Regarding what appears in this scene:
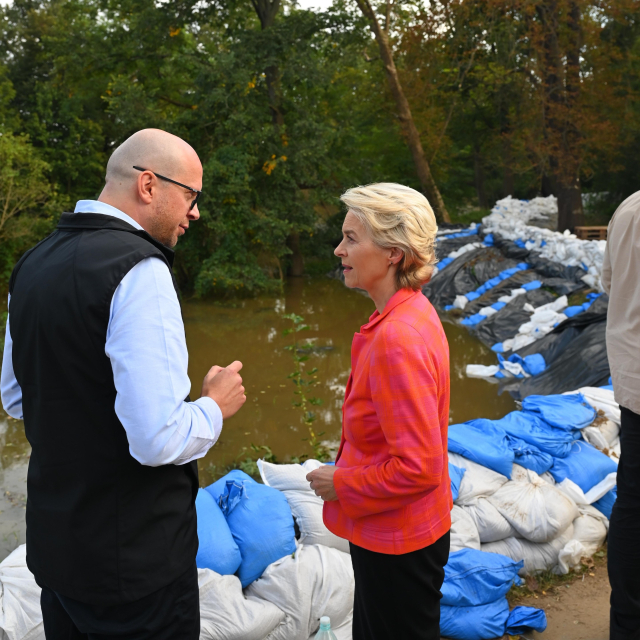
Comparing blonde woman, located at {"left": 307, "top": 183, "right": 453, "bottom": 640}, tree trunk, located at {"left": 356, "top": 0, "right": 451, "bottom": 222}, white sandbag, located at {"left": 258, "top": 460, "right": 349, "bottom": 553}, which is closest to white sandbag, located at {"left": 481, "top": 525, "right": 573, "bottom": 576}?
white sandbag, located at {"left": 258, "top": 460, "right": 349, "bottom": 553}

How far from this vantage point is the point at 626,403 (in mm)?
1962

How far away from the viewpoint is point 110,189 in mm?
1410

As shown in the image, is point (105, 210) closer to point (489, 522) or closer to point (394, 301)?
point (394, 301)

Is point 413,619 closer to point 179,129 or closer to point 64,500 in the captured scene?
point 64,500

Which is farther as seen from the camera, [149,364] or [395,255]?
[395,255]

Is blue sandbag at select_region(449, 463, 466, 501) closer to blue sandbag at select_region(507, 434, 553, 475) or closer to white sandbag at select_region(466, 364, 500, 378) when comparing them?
blue sandbag at select_region(507, 434, 553, 475)

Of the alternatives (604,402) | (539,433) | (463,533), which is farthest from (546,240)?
(463,533)

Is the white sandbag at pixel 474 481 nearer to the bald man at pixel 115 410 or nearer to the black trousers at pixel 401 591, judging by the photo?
the black trousers at pixel 401 591

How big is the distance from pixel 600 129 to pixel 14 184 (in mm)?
11751

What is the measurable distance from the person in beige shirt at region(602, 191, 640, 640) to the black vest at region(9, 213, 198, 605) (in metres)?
1.41

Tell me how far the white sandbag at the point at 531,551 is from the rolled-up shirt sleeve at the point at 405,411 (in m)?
1.62

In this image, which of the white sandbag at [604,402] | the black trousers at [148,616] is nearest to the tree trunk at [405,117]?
the white sandbag at [604,402]

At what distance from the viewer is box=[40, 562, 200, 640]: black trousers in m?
1.34

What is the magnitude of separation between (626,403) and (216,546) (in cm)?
154
